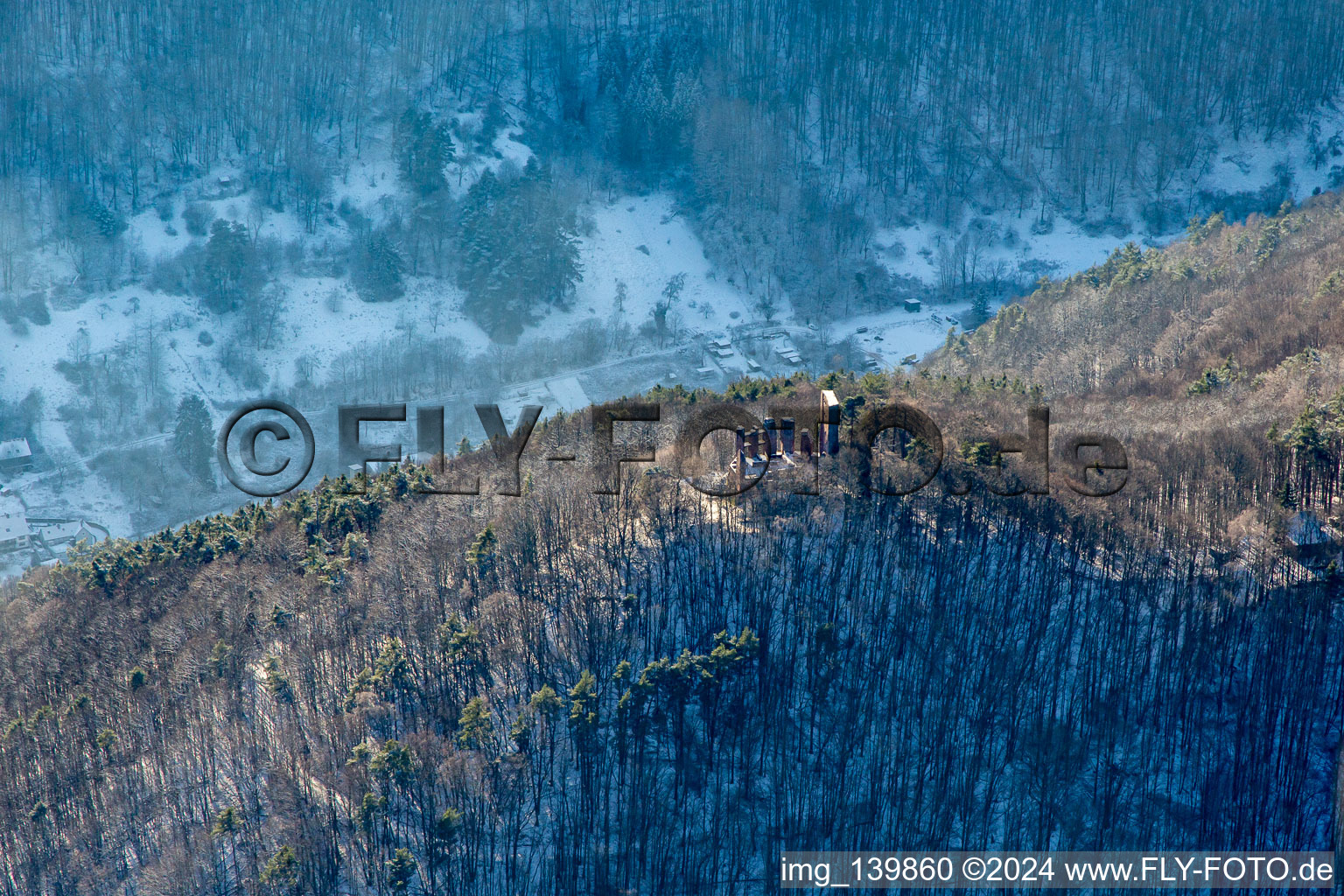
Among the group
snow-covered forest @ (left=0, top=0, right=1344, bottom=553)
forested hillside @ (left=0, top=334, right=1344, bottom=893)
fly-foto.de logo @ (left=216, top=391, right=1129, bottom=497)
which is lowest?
forested hillside @ (left=0, top=334, right=1344, bottom=893)

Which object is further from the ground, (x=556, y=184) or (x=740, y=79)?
(x=740, y=79)

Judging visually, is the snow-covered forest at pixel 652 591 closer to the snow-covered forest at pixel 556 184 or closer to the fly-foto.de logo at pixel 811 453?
the fly-foto.de logo at pixel 811 453

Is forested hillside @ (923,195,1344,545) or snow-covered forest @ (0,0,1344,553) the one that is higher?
snow-covered forest @ (0,0,1344,553)

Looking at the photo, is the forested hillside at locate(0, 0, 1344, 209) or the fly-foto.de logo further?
the forested hillside at locate(0, 0, 1344, 209)

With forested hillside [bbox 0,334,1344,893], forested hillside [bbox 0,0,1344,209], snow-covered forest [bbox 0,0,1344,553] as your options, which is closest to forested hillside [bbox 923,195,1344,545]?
forested hillside [bbox 0,334,1344,893]

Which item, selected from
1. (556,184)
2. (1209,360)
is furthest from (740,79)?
(1209,360)

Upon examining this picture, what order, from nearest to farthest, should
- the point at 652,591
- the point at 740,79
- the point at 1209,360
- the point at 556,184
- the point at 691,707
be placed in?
the point at 691,707 → the point at 652,591 → the point at 1209,360 → the point at 556,184 → the point at 740,79

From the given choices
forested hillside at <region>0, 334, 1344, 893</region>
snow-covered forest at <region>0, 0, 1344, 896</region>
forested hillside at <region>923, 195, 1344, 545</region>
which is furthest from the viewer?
forested hillside at <region>923, 195, 1344, 545</region>

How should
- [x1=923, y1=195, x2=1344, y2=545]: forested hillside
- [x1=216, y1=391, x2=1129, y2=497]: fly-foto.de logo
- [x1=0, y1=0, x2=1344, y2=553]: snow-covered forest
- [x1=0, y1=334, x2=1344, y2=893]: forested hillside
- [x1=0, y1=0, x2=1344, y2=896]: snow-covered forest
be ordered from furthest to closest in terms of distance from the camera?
[x1=0, y1=0, x2=1344, y2=553]: snow-covered forest < [x1=216, y1=391, x2=1129, y2=497]: fly-foto.de logo < [x1=923, y1=195, x2=1344, y2=545]: forested hillside < [x1=0, y1=0, x2=1344, y2=896]: snow-covered forest < [x1=0, y1=334, x2=1344, y2=893]: forested hillside

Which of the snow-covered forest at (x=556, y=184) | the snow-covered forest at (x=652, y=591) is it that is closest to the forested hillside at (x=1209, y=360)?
the snow-covered forest at (x=652, y=591)

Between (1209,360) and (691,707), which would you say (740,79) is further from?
(691,707)

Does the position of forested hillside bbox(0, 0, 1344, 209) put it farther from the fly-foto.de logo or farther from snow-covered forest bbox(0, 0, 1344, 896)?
the fly-foto.de logo
